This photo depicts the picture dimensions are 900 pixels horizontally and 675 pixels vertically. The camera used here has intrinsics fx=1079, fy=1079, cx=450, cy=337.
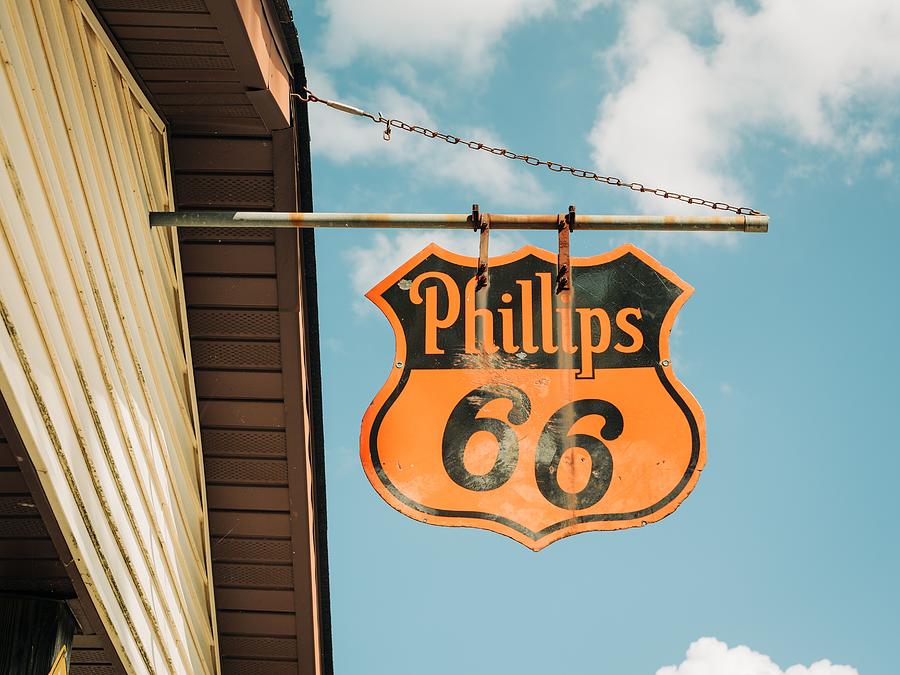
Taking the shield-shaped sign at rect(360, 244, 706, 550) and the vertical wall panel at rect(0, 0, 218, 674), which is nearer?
the vertical wall panel at rect(0, 0, 218, 674)

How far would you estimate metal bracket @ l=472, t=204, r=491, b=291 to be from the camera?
4.21m

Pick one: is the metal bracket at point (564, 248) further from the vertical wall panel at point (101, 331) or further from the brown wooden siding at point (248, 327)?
the vertical wall panel at point (101, 331)

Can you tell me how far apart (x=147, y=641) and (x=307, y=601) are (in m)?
1.07

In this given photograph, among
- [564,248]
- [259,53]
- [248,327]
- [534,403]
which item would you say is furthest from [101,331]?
[564,248]

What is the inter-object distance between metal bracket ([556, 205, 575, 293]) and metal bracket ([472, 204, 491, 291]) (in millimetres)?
284

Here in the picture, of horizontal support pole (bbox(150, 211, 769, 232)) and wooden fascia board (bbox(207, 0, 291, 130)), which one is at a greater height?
wooden fascia board (bbox(207, 0, 291, 130))

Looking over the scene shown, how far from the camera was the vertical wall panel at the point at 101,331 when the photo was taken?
328 centimetres

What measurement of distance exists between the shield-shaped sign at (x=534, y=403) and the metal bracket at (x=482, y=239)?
171mm

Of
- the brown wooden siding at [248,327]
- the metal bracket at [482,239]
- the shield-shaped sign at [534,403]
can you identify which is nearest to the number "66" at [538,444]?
the shield-shaped sign at [534,403]

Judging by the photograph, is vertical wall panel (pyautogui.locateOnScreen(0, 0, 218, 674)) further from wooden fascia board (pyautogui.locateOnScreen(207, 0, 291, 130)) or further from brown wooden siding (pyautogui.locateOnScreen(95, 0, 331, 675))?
wooden fascia board (pyautogui.locateOnScreen(207, 0, 291, 130))

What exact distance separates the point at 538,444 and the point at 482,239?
84 centimetres

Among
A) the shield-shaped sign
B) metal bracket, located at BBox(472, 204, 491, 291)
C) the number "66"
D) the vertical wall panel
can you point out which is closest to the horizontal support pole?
metal bracket, located at BBox(472, 204, 491, 291)

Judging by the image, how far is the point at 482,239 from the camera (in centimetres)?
424

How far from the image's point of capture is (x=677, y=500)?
13.8 ft
